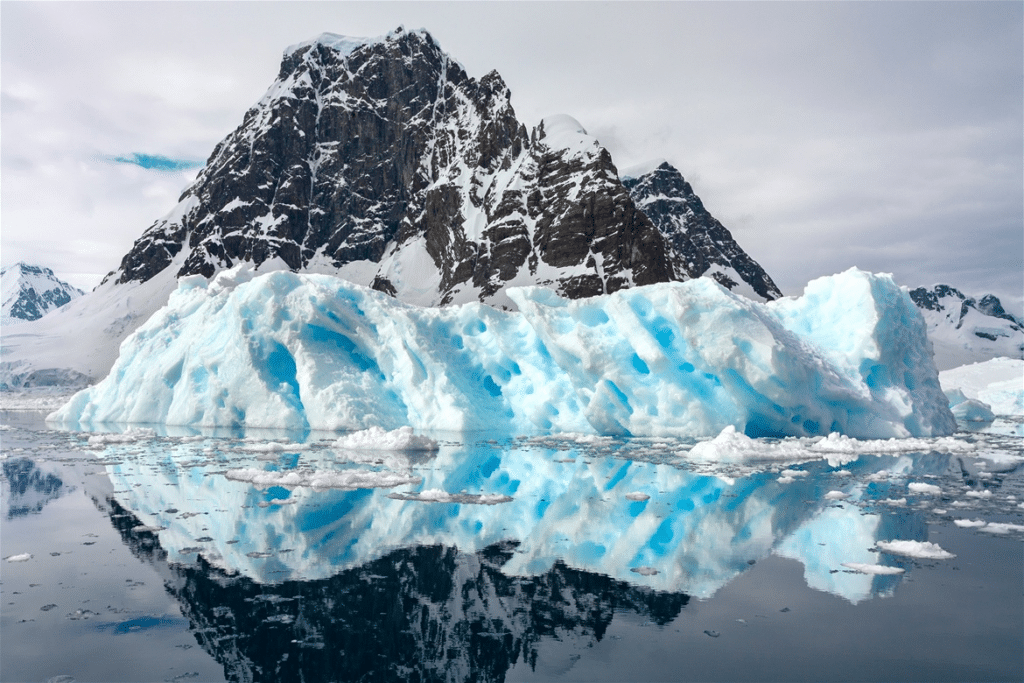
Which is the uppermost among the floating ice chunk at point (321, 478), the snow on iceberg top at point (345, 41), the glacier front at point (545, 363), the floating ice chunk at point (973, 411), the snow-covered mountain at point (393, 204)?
the snow on iceberg top at point (345, 41)

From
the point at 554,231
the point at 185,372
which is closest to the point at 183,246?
the point at 554,231

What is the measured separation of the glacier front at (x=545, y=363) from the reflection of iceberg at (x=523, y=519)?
5.13 meters

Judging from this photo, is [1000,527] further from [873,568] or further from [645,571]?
[645,571]

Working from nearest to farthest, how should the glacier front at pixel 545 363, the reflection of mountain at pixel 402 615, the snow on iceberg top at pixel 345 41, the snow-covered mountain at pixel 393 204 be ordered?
the reflection of mountain at pixel 402 615 < the glacier front at pixel 545 363 < the snow-covered mountain at pixel 393 204 < the snow on iceberg top at pixel 345 41

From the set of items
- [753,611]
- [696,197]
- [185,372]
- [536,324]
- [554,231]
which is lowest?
[753,611]

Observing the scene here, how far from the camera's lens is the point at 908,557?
6.52 m

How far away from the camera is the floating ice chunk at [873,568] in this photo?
6.05 metres

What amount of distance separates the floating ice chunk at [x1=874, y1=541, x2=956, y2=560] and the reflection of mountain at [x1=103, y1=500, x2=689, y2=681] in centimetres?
Result: 278

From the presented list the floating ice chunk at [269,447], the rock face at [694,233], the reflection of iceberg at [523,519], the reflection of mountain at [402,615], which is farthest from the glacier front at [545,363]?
the rock face at [694,233]

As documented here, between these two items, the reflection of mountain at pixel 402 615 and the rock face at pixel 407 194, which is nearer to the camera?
the reflection of mountain at pixel 402 615

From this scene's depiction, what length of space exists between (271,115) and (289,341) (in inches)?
4505

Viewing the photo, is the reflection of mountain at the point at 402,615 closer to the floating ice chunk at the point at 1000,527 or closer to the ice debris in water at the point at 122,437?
the floating ice chunk at the point at 1000,527

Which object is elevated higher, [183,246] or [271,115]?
[271,115]

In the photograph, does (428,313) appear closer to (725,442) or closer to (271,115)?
(725,442)
